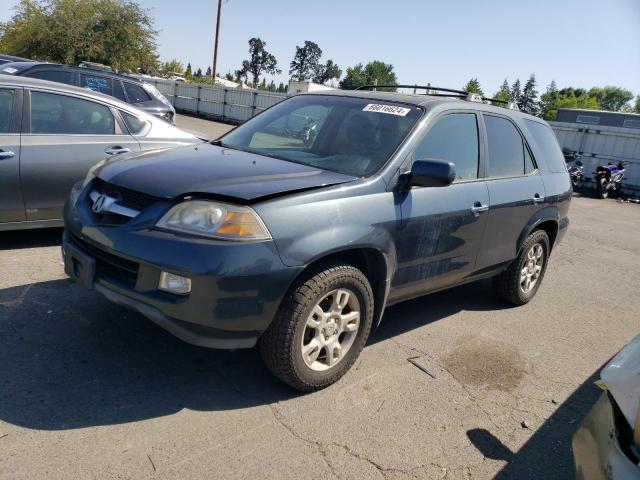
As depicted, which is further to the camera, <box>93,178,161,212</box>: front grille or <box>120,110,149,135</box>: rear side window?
<box>120,110,149,135</box>: rear side window

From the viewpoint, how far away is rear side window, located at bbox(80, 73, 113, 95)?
958 centimetres

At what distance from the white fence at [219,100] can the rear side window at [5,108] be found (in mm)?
19815

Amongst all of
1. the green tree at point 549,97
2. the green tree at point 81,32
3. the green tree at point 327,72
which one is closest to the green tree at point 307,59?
the green tree at point 327,72

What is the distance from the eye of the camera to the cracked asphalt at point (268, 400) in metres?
2.59

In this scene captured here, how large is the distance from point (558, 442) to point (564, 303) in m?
2.82

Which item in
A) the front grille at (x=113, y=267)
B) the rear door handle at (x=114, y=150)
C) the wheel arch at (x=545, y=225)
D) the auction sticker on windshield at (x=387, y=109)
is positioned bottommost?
the front grille at (x=113, y=267)

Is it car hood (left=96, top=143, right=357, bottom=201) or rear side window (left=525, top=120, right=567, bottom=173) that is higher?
rear side window (left=525, top=120, right=567, bottom=173)

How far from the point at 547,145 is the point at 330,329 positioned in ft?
11.1

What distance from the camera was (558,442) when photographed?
313cm

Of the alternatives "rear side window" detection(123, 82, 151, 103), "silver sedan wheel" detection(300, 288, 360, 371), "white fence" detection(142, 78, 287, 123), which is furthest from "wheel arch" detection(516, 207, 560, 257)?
"white fence" detection(142, 78, 287, 123)

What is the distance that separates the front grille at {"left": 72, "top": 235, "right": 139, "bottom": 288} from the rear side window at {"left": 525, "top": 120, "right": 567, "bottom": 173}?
3889 mm

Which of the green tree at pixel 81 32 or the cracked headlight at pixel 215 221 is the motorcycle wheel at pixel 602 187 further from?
the green tree at pixel 81 32

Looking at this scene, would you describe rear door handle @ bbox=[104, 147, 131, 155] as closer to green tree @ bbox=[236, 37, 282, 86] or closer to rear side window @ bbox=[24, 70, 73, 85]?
rear side window @ bbox=[24, 70, 73, 85]

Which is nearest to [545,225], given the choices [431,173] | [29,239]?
[431,173]
